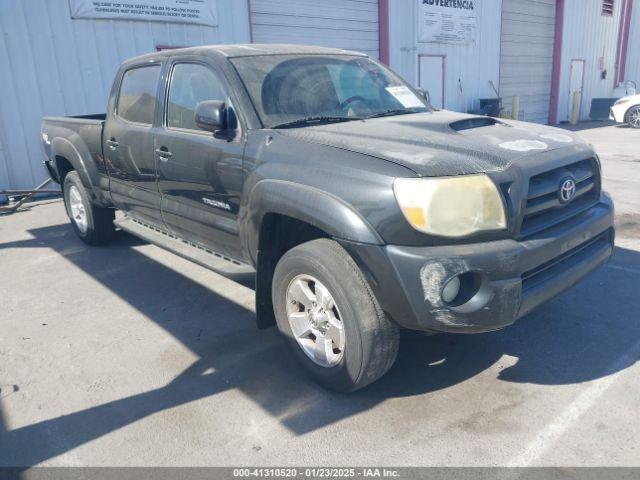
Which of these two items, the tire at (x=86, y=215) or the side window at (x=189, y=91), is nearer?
the side window at (x=189, y=91)

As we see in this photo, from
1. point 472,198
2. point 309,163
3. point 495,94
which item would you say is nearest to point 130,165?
point 309,163

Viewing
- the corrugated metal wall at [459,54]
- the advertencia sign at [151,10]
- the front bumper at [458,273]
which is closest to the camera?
the front bumper at [458,273]

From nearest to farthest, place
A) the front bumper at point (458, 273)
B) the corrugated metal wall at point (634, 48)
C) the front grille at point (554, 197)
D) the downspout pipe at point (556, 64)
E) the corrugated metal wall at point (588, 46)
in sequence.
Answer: the front bumper at point (458, 273) < the front grille at point (554, 197) < the downspout pipe at point (556, 64) < the corrugated metal wall at point (588, 46) < the corrugated metal wall at point (634, 48)

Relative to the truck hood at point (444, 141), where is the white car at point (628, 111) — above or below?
below

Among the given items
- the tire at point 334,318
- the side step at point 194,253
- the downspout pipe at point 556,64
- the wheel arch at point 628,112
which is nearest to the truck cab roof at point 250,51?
the side step at point 194,253

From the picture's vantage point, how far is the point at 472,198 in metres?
2.51

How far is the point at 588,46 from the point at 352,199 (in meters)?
22.5

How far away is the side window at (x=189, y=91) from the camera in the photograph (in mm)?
3679

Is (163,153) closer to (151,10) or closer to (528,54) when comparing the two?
(151,10)

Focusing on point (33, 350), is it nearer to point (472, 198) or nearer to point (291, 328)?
point (291, 328)

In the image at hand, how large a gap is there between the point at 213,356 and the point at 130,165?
2.01 m

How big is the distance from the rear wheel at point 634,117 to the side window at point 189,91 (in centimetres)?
1742

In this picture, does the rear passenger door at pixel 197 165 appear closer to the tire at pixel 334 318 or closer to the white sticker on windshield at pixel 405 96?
the tire at pixel 334 318

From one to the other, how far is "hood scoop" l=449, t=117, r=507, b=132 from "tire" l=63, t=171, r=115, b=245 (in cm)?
397
